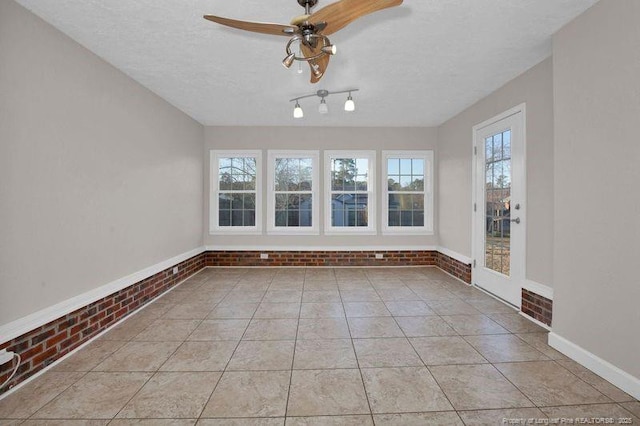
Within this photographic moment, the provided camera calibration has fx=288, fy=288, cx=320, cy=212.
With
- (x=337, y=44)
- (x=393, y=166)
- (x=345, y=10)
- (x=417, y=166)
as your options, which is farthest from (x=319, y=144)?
(x=345, y=10)

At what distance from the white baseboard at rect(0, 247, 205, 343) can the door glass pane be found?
4315 millimetres

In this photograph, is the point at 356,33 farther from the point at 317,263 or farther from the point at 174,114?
the point at 317,263

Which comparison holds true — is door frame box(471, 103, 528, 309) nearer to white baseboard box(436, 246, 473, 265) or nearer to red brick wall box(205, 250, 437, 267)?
white baseboard box(436, 246, 473, 265)

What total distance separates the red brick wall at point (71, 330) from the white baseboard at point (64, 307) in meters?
0.04

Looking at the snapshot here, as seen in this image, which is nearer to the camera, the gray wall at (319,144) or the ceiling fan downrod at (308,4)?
the ceiling fan downrod at (308,4)

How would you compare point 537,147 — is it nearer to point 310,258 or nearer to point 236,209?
point 310,258

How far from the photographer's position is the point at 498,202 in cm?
358

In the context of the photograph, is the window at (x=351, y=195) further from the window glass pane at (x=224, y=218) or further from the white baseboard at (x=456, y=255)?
the window glass pane at (x=224, y=218)

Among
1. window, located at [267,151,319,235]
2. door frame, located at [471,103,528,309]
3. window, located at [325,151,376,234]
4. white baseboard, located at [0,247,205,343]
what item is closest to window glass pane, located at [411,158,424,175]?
window, located at [325,151,376,234]

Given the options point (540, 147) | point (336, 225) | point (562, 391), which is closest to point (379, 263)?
point (336, 225)

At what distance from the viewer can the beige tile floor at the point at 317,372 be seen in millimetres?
1696

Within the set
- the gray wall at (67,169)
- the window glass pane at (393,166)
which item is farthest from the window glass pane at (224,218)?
the window glass pane at (393,166)

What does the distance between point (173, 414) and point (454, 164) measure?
4728 millimetres

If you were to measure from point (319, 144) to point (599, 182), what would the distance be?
3.98m
